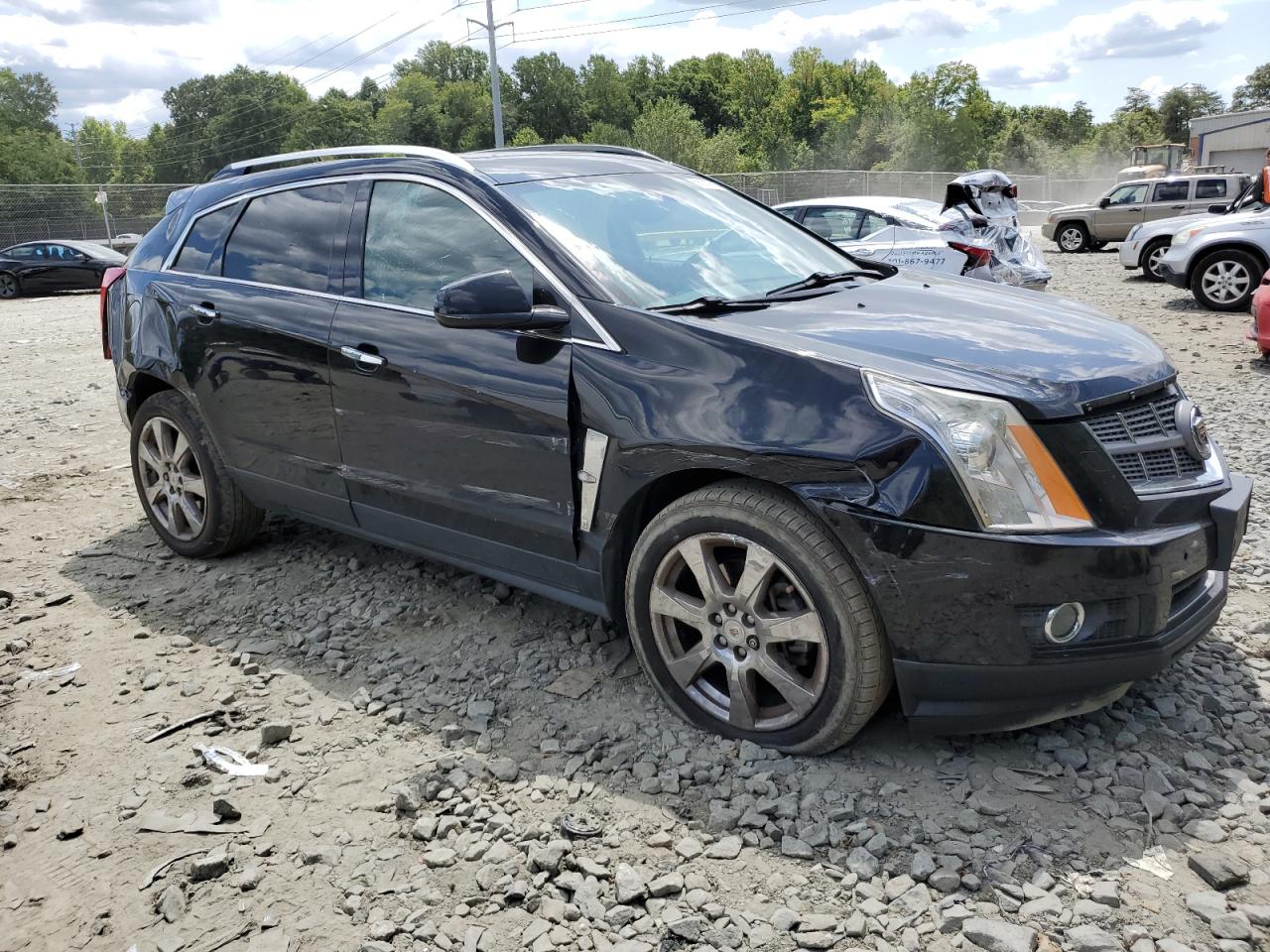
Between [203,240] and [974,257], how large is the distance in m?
7.44

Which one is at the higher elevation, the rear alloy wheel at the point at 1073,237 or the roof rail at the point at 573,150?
the roof rail at the point at 573,150

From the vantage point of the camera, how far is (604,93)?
347 ft

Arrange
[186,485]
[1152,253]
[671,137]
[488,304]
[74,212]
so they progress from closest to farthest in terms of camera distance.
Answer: [488,304] → [186,485] → [1152,253] → [74,212] → [671,137]

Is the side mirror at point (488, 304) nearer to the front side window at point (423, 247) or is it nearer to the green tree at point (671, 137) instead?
the front side window at point (423, 247)

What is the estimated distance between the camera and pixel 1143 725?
3.20m

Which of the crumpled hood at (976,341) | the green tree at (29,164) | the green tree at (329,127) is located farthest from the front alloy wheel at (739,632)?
the green tree at (329,127)

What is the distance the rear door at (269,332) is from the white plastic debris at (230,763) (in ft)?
3.74

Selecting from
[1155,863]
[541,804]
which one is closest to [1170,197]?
[1155,863]

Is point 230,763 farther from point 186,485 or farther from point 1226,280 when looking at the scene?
point 1226,280

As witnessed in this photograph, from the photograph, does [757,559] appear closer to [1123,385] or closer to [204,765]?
[1123,385]

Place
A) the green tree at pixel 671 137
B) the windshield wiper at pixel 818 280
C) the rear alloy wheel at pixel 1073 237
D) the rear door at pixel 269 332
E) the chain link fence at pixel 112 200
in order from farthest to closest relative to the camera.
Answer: the green tree at pixel 671 137, the chain link fence at pixel 112 200, the rear alloy wheel at pixel 1073 237, the rear door at pixel 269 332, the windshield wiper at pixel 818 280

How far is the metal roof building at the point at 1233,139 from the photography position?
191 feet

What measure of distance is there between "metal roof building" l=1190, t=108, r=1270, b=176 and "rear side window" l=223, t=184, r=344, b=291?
64.8 metres

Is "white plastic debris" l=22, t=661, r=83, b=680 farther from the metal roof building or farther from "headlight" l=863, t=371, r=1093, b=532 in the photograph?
the metal roof building
